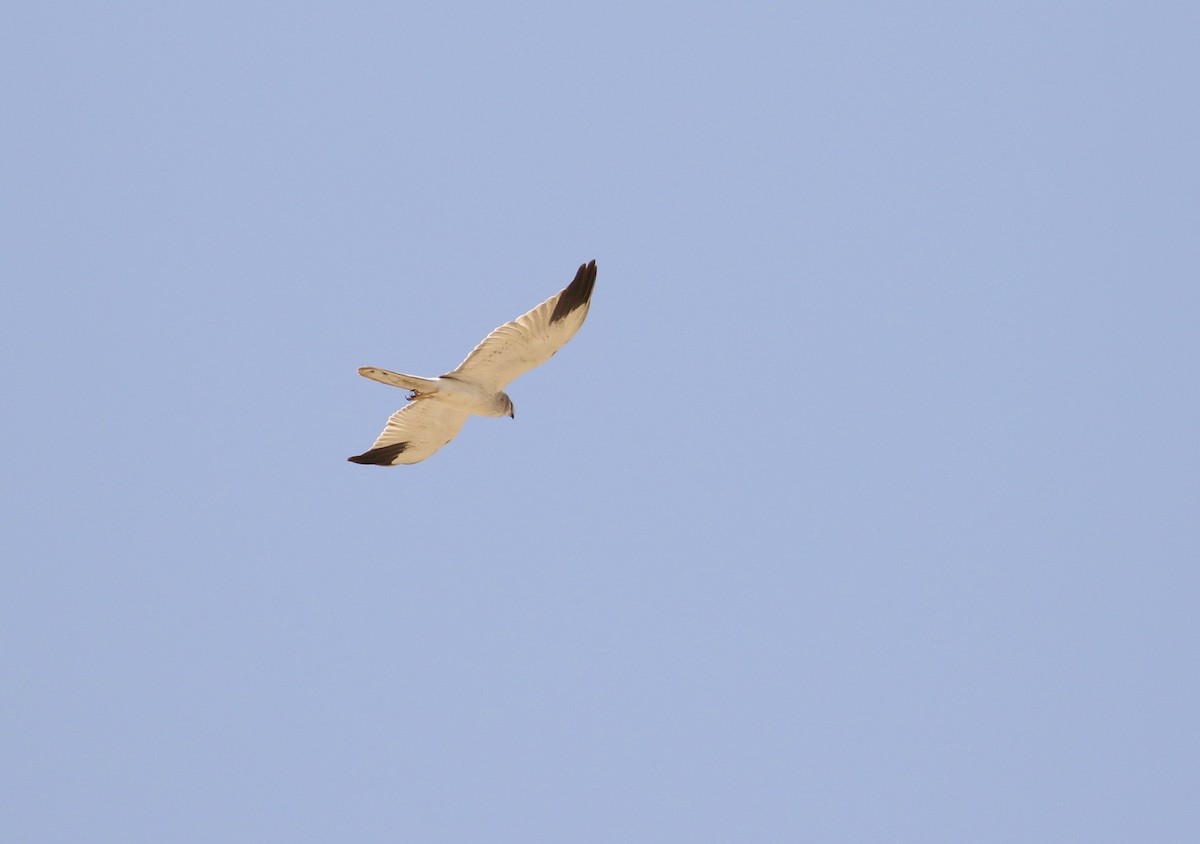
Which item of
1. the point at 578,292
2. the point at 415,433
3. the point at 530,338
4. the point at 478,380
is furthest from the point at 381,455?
the point at 578,292

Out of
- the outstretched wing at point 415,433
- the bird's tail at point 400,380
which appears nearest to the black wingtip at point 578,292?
the bird's tail at point 400,380

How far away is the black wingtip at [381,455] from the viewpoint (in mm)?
16656

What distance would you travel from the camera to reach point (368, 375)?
14.5 metres

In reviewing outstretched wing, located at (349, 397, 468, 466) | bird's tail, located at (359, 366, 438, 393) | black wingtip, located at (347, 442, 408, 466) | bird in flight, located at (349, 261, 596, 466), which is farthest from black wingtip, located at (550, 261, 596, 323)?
black wingtip, located at (347, 442, 408, 466)

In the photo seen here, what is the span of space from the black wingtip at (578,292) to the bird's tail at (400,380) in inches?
66.7

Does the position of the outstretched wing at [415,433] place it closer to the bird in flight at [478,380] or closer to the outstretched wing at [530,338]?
the bird in flight at [478,380]

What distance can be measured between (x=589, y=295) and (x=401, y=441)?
11.9 feet

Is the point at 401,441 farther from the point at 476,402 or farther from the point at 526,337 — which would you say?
the point at 526,337

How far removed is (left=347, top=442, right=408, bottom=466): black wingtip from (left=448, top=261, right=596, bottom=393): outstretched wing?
1.69m

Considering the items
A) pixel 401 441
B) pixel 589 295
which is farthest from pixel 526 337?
pixel 401 441

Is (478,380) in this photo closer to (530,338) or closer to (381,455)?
(530,338)

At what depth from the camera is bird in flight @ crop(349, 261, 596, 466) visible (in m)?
14.5

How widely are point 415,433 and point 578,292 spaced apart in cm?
340

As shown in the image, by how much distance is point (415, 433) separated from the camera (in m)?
16.7
